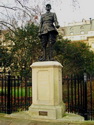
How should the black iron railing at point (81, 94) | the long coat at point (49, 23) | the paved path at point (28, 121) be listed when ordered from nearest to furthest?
the paved path at point (28, 121) < the black iron railing at point (81, 94) < the long coat at point (49, 23)

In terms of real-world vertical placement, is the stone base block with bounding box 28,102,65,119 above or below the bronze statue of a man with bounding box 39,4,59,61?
below

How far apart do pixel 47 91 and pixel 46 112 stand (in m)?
0.72

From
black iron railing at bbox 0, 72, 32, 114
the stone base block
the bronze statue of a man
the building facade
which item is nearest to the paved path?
the stone base block

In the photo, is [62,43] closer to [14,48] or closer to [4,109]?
[14,48]

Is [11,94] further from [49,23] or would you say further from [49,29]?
[49,23]

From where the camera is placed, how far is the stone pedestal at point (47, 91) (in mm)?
6062

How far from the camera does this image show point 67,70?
1952 centimetres

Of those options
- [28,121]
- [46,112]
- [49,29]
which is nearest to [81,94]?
[46,112]

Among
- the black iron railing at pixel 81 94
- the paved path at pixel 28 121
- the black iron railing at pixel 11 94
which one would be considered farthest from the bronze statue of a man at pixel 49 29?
the paved path at pixel 28 121

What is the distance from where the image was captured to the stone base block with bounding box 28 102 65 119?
19.6ft

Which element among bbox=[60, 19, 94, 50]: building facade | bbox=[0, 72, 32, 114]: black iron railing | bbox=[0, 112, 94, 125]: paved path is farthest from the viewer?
bbox=[60, 19, 94, 50]: building facade

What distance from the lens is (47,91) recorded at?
244 inches

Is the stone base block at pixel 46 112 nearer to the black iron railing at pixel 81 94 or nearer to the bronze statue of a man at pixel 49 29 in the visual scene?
the black iron railing at pixel 81 94

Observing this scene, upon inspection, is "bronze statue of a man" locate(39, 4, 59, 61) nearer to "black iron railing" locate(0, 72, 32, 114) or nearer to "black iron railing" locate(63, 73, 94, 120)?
"black iron railing" locate(63, 73, 94, 120)
